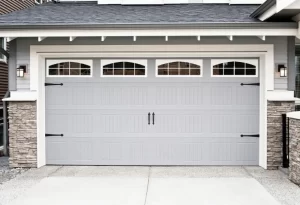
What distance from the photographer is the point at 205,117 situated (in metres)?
8.89

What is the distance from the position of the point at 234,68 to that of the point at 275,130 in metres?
1.62

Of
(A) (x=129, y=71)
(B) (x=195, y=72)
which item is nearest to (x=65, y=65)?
(A) (x=129, y=71)

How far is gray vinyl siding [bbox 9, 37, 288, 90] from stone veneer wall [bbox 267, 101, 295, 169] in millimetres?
394

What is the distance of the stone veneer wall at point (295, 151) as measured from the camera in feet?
23.2

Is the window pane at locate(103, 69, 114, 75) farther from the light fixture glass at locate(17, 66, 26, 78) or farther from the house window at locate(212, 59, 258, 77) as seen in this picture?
the house window at locate(212, 59, 258, 77)

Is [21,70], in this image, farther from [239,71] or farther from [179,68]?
[239,71]

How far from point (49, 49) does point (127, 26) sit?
200 cm

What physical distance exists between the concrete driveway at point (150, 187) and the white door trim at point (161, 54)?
84 centimetres

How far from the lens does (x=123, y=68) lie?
9000 mm

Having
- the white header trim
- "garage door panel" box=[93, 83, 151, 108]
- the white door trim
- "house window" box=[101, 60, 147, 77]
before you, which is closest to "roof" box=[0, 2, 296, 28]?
the white header trim

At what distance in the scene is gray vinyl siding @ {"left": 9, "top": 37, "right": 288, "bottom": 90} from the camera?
8.56 m

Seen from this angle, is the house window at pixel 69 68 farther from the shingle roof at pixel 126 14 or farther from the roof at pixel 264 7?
the roof at pixel 264 7

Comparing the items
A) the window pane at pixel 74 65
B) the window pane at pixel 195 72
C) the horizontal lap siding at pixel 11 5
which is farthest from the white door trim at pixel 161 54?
the horizontal lap siding at pixel 11 5

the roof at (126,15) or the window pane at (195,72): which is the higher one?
the roof at (126,15)
